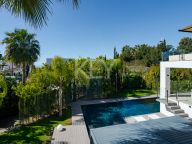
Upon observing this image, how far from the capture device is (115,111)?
2194 centimetres

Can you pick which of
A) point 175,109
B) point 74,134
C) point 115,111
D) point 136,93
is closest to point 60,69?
point 74,134

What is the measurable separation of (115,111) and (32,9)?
17854mm

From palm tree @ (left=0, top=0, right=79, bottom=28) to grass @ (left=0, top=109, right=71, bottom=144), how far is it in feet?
27.8

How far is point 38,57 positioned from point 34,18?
2883 cm

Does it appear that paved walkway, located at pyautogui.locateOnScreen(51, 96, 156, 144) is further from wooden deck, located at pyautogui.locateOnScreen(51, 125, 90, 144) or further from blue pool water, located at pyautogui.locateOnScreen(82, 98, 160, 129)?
blue pool water, located at pyautogui.locateOnScreen(82, 98, 160, 129)

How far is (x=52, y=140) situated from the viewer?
1246 centimetres

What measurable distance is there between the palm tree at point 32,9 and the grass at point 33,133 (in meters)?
8.48

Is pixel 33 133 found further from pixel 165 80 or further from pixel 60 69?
pixel 165 80

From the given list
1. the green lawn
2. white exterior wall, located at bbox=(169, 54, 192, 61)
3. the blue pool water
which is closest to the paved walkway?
the blue pool water

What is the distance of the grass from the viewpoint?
12.4 meters

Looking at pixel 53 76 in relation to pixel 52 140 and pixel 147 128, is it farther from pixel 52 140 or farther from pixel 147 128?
pixel 147 128

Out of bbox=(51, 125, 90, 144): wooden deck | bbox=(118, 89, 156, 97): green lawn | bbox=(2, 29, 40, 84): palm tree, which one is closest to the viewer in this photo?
bbox=(51, 125, 90, 144): wooden deck

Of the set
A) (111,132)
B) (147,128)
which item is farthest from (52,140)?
(147,128)

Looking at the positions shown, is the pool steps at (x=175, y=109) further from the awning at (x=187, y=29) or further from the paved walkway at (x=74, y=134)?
the paved walkway at (x=74, y=134)
